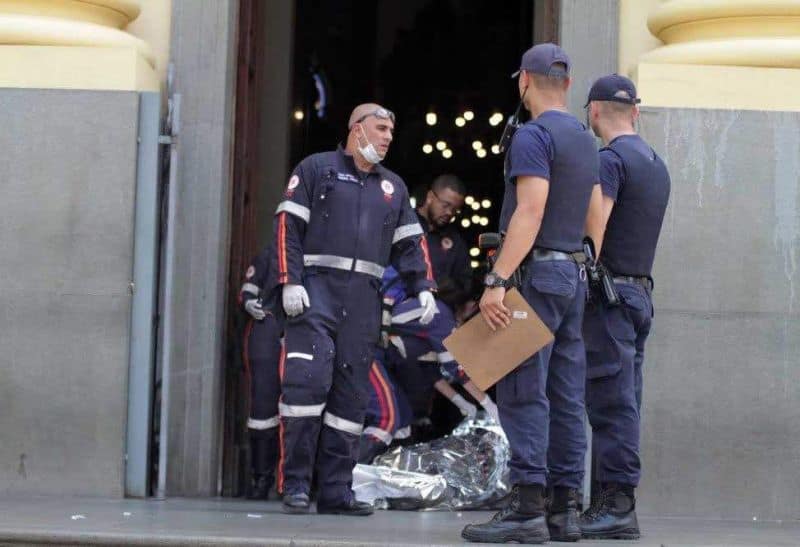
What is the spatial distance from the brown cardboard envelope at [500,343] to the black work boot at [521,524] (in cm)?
49

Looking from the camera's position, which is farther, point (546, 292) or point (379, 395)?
point (379, 395)

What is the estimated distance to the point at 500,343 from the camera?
682 cm

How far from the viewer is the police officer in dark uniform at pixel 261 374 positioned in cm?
937

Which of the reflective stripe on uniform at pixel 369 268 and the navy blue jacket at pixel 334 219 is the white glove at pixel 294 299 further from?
the reflective stripe on uniform at pixel 369 268

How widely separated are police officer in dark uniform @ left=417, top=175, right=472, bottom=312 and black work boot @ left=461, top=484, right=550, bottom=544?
3720 mm

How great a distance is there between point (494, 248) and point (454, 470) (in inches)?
94.9

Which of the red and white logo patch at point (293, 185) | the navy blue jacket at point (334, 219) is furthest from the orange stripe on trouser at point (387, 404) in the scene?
the red and white logo patch at point (293, 185)

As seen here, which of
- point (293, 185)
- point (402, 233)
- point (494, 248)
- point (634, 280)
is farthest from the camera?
point (402, 233)

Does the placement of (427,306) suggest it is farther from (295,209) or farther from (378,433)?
(378,433)

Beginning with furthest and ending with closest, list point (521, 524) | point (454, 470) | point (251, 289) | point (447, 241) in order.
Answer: point (447, 241), point (251, 289), point (454, 470), point (521, 524)

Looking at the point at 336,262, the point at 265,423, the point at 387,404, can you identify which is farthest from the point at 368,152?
the point at 265,423

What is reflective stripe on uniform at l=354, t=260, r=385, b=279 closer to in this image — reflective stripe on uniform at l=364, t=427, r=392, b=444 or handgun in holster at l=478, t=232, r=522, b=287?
handgun in holster at l=478, t=232, r=522, b=287

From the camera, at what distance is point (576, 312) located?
22.9 feet

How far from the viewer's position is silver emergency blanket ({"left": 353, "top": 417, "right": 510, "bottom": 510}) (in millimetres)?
8797
